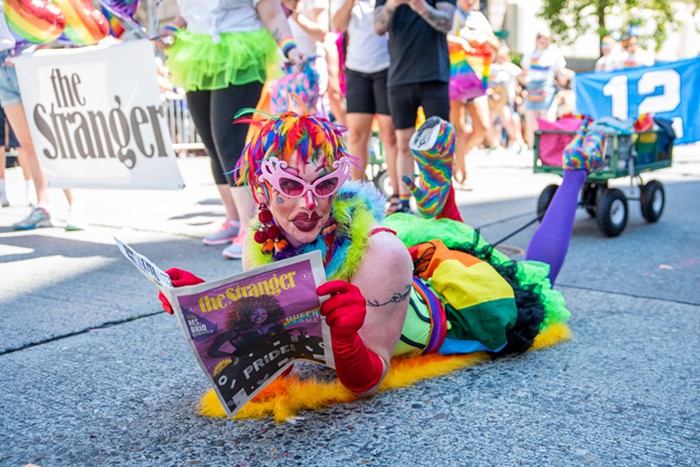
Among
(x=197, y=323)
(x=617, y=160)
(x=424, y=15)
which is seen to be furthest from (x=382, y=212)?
(x=617, y=160)

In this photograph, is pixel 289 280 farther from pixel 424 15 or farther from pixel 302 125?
pixel 424 15

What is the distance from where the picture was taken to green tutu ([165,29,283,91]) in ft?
11.7

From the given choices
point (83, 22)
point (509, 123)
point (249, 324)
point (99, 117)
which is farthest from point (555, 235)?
point (509, 123)

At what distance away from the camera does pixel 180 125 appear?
1156 cm

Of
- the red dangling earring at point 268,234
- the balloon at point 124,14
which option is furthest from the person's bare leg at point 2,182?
the red dangling earring at point 268,234

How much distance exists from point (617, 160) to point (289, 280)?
346 centimetres

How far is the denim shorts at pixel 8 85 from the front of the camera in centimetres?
431

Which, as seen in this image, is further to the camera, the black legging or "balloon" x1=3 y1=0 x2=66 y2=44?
"balloon" x1=3 y1=0 x2=66 y2=44

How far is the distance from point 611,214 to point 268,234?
3083 millimetres

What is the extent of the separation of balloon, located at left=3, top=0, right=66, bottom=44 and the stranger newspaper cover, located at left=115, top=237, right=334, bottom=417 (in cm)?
291

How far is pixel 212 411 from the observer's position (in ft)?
6.09

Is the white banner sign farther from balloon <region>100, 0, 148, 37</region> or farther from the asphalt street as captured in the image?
the asphalt street

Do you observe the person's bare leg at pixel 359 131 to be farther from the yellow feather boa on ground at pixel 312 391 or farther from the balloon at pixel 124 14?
the yellow feather boa on ground at pixel 312 391

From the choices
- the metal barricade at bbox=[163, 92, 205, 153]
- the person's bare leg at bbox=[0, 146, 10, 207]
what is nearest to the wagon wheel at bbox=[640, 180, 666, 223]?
the person's bare leg at bbox=[0, 146, 10, 207]
